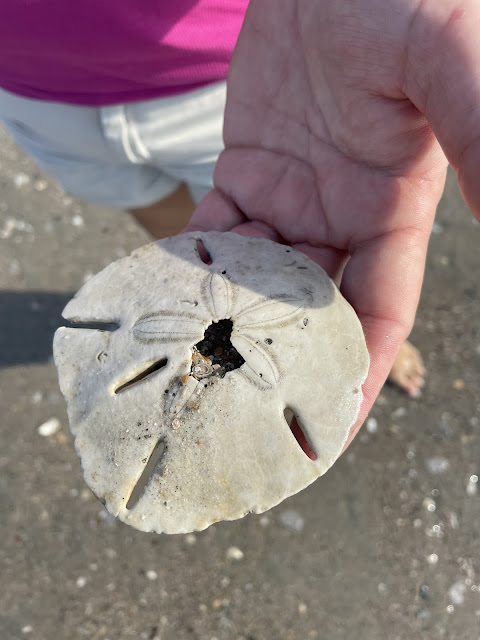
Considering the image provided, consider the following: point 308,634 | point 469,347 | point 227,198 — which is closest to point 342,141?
point 227,198

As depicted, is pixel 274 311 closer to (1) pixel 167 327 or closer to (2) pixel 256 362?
(2) pixel 256 362

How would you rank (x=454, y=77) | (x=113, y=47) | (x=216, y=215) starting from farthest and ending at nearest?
(x=216, y=215) < (x=113, y=47) < (x=454, y=77)

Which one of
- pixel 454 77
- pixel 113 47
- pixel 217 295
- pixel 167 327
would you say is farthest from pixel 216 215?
pixel 454 77

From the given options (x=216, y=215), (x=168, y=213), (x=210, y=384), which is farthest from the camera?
(x=168, y=213)

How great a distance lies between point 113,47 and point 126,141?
1.39ft

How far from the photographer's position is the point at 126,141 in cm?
257

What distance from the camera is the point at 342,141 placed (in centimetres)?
210

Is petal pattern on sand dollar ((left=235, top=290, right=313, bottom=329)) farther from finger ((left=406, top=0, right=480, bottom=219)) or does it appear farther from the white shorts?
the white shorts

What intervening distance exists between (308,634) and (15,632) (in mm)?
1470

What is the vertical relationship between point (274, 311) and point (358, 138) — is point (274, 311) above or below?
below

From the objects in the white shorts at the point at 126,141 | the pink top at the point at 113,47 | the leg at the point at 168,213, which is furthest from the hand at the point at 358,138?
the leg at the point at 168,213

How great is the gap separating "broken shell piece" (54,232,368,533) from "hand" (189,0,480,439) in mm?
172

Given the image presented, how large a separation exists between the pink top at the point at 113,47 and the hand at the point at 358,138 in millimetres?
157

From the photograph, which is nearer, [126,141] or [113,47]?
[113,47]
